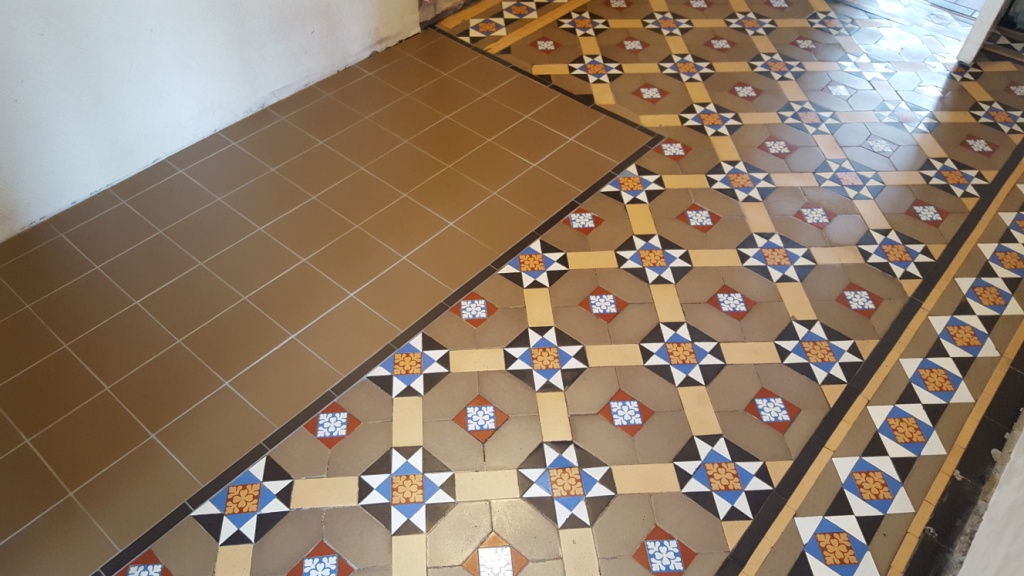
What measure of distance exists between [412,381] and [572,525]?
73 cm

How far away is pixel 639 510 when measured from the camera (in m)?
2.34

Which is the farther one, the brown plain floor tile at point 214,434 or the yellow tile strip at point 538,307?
the yellow tile strip at point 538,307

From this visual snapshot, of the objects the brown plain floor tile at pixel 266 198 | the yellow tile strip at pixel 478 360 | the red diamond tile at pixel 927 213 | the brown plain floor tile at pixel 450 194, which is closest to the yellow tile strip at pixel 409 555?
the yellow tile strip at pixel 478 360

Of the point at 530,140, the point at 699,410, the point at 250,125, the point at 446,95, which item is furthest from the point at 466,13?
the point at 699,410

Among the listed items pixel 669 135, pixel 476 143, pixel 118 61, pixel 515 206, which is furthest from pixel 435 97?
pixel 118 61

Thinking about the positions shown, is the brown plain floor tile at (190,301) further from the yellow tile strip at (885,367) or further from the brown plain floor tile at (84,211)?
the yellow tile strip at (885,367)

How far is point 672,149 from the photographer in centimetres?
355

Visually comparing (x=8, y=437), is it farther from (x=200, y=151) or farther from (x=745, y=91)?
(x=745, y=91)

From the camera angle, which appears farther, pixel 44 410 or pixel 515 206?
pixel 515 206

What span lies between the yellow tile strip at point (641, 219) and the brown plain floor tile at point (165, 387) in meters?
1.69

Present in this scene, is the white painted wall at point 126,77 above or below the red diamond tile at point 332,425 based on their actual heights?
above

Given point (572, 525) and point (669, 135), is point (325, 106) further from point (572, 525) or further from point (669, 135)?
point (572, 525)

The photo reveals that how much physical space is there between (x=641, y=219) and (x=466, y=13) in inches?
72.7

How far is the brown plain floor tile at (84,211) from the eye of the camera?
10.3 feet
